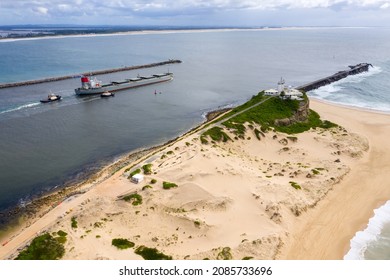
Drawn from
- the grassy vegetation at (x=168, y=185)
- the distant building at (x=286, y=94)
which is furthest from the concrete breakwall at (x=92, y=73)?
the grassy vegetation at (x=168, y=185)

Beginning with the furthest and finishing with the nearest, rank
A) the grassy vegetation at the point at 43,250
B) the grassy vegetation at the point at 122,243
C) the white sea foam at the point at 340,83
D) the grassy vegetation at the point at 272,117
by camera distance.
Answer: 1. the white sea foam at the point at 340,83
2. the grassy vegetation at the point at 272,117
3. the grassy vegetation at the point at 122,243
4. the grassy vegetation at the point at 43,250

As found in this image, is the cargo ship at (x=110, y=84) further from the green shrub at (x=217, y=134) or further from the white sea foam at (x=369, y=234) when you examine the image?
the white sea foam at (x=369, y=234)

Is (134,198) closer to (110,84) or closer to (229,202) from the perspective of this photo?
(229,202)

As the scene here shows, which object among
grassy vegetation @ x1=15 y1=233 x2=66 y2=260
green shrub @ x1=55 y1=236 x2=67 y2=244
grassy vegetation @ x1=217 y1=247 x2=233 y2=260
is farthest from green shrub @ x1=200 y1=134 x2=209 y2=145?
grassy vegetation @ x1=15 y1=233 x2=66 y2=260

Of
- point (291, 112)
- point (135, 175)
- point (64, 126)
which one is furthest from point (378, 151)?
point (64, 126)

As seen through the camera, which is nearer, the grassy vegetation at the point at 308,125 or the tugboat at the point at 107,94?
the grassy vegetation at the point at 308,125

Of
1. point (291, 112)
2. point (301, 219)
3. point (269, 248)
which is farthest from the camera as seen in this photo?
point (291, 112)

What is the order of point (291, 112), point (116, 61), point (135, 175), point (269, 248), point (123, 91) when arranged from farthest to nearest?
point (116, 61), point (123, 91), point (291, 112), point (135, 175), point (269, 248)

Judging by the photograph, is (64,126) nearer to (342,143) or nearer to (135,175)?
(135,175)
